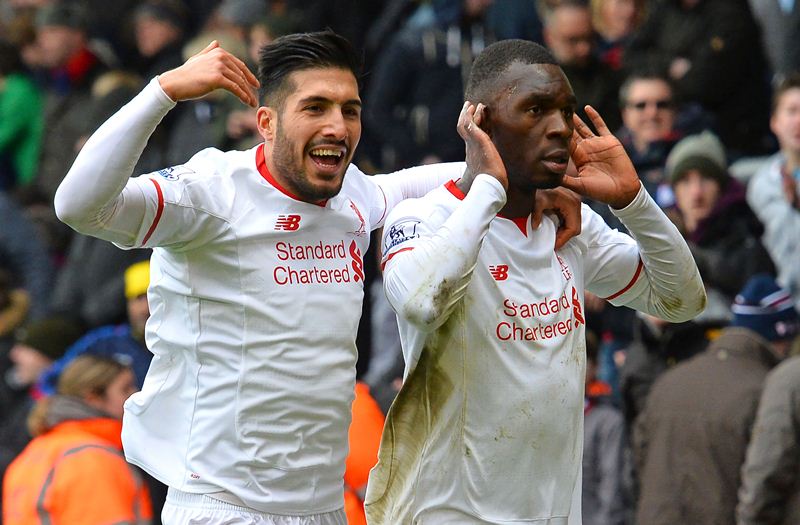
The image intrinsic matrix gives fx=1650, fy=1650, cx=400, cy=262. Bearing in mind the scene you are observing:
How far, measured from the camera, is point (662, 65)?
33.8 ft

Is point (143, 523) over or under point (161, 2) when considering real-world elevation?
under

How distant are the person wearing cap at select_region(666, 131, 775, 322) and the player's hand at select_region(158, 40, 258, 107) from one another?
4205mm

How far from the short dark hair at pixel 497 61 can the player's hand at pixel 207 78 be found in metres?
0.77

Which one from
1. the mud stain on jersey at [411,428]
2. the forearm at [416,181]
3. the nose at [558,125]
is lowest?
the mud stain on jersey at [411,428]

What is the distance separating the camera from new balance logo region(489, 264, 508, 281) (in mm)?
5484

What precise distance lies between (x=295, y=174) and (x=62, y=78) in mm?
8348

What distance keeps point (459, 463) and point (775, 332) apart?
3510mm

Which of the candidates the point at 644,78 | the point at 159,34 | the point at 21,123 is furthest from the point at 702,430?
the point at 21,123

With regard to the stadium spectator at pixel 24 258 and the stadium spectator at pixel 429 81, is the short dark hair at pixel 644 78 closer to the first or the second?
the stadium spectator at pixel 429 81

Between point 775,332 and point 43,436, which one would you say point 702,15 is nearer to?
point 775,332

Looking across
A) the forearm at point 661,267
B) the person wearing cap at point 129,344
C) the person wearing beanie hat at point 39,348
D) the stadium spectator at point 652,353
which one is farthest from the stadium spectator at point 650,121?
the forearm at point 661,267

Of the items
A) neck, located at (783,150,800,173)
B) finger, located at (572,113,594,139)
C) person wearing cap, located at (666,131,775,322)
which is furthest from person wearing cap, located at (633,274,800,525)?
finger, located at (572,113,594,139)

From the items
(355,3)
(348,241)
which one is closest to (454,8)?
(355,3)

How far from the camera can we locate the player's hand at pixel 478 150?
5.34m
